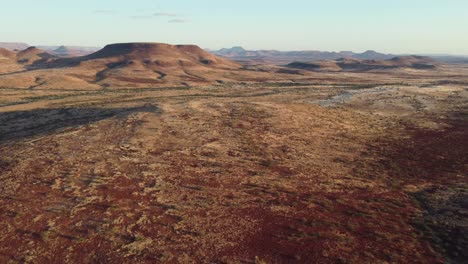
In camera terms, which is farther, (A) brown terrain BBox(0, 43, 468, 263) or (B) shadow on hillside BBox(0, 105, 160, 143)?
(B) shadow on hillside BBox(0, 105, 160, 143)

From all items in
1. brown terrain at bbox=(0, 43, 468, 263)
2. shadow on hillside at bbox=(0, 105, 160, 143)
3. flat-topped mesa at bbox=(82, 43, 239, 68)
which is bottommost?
shadow on hillside at bbox=(0, 105, 160, 143)

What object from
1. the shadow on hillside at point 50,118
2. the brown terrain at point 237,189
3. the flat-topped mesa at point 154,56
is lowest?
the shadow on hillside at point 50,118

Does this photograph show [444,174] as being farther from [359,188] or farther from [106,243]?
[106,243]

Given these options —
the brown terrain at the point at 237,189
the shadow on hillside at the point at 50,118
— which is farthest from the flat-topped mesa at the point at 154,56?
the brown terrain at the point at 237,189

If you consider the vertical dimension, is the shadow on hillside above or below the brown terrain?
below

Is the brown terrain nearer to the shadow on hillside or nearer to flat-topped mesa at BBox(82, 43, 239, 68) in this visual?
A: the shadow on hillside

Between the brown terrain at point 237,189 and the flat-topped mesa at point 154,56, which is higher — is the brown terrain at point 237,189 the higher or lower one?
the lower one

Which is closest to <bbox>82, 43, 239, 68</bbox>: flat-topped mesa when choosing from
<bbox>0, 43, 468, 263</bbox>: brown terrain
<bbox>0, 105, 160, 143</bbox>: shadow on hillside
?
<bbox>0, 105, 160, 143</bbox>: shadow on hillside

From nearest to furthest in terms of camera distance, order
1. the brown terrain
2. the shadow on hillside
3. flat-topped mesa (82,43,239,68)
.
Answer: the brown terrain, the shadow on hillside, flat-topped mesa (82,43,239,68)

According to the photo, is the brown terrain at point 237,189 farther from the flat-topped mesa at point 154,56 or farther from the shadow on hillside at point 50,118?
the flat-topped mesa at point 154,56
